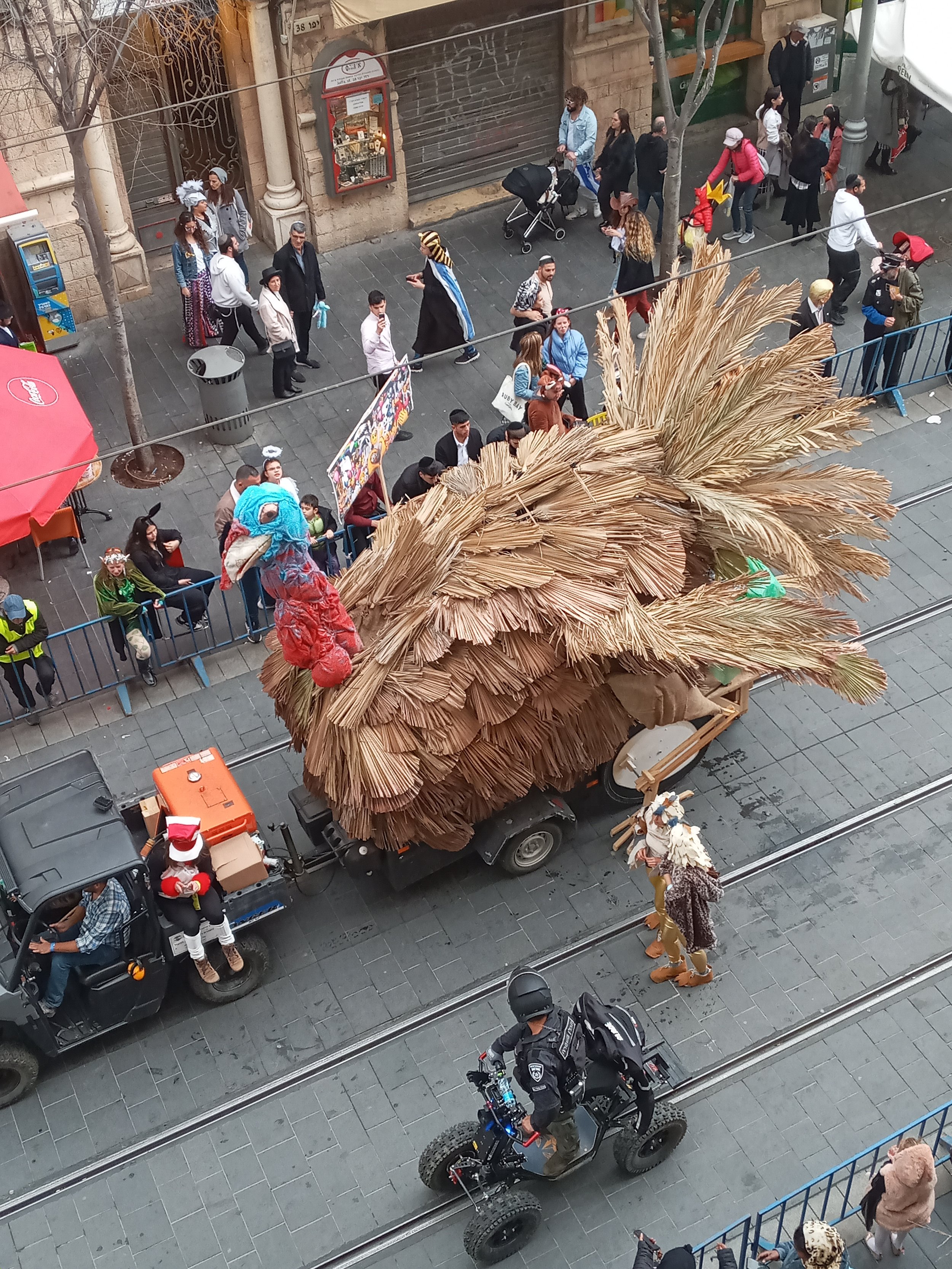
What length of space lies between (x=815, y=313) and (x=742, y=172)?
12.1ft

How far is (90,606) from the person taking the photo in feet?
47.8

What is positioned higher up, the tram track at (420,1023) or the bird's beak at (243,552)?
the bird's beak at (243,552)

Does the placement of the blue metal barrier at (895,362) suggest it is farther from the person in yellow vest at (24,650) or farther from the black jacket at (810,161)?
the person in yellow vest at (24,650)

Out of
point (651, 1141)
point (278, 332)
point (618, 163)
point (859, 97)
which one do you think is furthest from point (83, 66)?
point (651, 1141)

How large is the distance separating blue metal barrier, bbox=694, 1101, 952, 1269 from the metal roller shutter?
14.0 metres

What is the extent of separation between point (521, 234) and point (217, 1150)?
1283 centimetres

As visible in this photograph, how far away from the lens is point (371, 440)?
13.1 meters

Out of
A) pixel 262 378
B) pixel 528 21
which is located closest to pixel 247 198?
pixel 262 378

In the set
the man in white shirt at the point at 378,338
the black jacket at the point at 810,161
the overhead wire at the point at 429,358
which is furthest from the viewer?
the black jacket at the point at 810,161

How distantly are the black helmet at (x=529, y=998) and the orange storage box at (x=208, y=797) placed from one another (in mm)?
2746

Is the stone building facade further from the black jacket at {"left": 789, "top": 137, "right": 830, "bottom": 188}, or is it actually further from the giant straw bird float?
the giant straw bird float

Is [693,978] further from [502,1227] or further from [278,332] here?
[278,332]

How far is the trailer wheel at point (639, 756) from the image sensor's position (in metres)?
11.8

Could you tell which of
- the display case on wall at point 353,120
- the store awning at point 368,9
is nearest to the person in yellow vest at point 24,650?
the display case on wall at point 353,120
